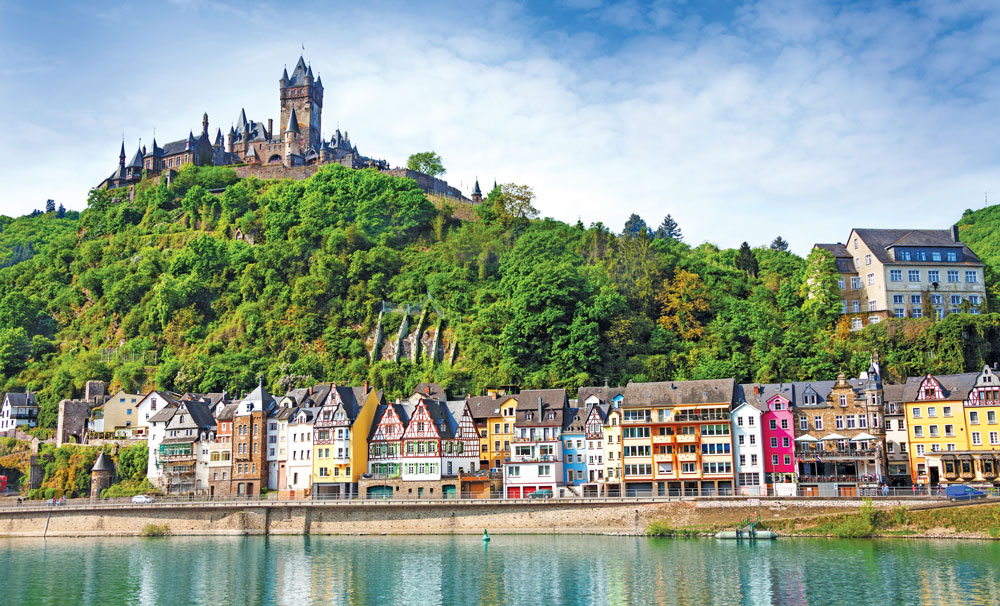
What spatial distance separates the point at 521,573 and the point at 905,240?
48596mm

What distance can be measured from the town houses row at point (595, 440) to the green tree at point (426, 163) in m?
52.5

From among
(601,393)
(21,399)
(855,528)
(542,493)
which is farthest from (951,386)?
(21,399)

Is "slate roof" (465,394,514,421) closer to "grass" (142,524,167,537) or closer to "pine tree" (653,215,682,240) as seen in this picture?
"grass" (142,524,167,537)

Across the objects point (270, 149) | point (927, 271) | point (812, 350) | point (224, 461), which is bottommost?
point (224, 461)

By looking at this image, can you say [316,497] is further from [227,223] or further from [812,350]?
[227,223]

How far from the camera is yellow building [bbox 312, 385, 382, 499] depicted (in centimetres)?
6500

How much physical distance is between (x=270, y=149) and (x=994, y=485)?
97.4m

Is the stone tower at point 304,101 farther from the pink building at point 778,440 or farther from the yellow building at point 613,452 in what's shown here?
the pink building at point 778,440

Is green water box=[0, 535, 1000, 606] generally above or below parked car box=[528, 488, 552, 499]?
below

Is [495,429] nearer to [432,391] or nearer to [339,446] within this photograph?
[432,391]

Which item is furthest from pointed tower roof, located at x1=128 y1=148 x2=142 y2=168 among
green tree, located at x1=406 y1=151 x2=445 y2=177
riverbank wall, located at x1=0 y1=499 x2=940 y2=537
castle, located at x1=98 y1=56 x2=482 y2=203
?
riverbank wall, located at x1=0 y1=499 x2=940 y2=537

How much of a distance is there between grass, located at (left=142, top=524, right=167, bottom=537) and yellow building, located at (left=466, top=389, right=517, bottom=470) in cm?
2128

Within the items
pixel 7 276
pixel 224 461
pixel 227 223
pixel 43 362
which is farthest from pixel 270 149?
pixel 224 461

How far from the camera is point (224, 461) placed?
69.1 meters
